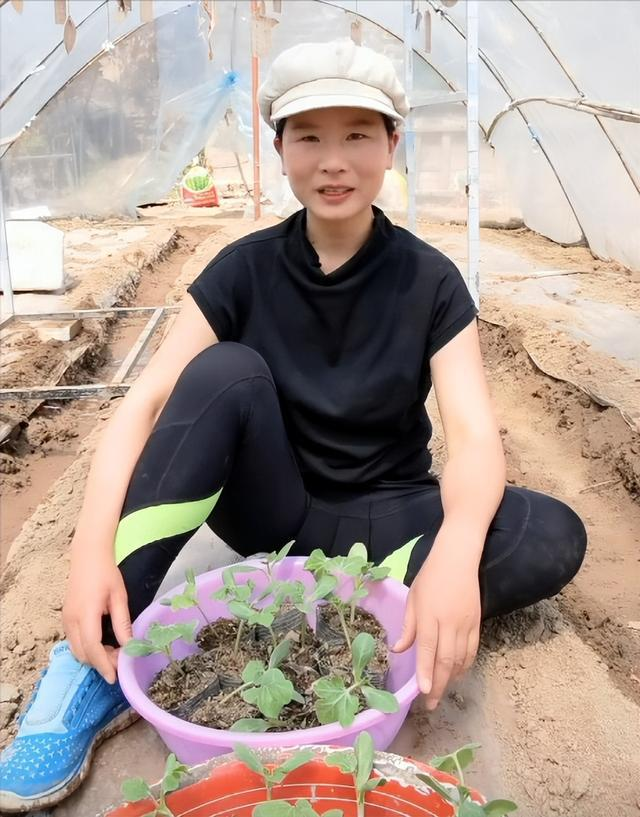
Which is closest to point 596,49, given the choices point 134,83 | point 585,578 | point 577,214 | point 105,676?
point 577,214

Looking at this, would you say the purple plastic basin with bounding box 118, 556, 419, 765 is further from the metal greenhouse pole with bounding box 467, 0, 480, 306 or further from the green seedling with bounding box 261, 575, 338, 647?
the metal greenhouse pole with bounding box 467, 0, 480, 306

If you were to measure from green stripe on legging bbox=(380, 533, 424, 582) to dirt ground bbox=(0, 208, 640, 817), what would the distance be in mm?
219

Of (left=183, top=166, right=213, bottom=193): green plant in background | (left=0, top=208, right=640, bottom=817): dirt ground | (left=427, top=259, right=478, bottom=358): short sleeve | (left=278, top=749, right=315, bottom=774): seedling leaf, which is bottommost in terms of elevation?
(left=0, top=208, right=640, bottom=817): dirt ground

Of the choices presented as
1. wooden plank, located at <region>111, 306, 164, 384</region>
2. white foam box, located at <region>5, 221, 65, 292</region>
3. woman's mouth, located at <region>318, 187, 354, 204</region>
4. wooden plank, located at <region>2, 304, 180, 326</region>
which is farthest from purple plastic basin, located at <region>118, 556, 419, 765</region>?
white foam box, located at <region>5, 221, 65, 292</region>

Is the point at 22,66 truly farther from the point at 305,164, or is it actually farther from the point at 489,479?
the point at 489,479

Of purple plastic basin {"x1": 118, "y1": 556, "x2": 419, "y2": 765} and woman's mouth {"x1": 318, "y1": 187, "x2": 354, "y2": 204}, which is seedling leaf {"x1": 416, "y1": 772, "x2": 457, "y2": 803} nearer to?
purple plastic basin {"x1": 118, "y1": 556, "x2": 419, "y2": 765}

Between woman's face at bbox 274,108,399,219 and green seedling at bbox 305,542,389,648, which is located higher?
woman's face at bbox 274,108,399,219

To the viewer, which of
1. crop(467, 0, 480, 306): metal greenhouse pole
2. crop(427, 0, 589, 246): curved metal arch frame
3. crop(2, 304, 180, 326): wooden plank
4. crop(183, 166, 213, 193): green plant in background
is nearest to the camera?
crop(467, 0, 480, 306): metal greenhouse pole

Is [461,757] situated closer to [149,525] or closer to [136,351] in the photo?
[149,525]

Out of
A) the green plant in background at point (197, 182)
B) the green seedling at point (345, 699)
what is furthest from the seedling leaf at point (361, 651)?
the green plant in background at point (197, 182)

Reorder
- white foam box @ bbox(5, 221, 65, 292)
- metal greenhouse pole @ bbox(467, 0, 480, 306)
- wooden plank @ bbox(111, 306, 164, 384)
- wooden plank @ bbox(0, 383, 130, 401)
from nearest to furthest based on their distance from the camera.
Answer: wooden plank @ bbox(0, 383, 130, 401)
wooden plank @ bbox(111, 306, 164, 384)
metal greenhouse pole @ bbox(467, 0, 480, 306)
white foam box @ bbox(5, 221, 65, 292)

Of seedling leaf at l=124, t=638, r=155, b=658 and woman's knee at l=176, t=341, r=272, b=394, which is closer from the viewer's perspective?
seedling leaf at l=124, t=638, r=155, b=658

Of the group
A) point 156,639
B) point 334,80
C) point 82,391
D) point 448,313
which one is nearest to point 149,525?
point 156,639

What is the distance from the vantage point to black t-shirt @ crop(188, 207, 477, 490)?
4.11ft
